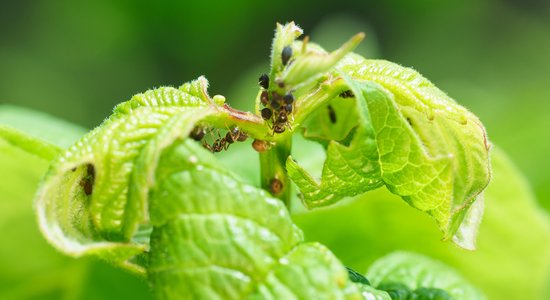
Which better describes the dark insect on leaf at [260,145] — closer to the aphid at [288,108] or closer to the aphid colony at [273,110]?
the aphid colony at [273,110]

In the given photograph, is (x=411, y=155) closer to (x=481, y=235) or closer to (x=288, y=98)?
(x=288, y=98)

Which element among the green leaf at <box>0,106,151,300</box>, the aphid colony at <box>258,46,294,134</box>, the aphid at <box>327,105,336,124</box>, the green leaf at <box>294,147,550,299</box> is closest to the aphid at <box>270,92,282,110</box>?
the aphid colony at <box>258,46,294,134</box>

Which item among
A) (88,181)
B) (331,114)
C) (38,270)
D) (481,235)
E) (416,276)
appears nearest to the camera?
(88,181)

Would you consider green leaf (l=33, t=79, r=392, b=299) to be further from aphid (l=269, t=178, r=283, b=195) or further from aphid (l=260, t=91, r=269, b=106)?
aphid (l=269, t=178, r=283, b=195)

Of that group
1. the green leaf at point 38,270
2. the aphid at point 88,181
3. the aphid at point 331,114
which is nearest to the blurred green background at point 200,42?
the green leaf at point 38,270

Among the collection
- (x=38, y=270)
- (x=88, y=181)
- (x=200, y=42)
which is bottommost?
(x=38, y=270)

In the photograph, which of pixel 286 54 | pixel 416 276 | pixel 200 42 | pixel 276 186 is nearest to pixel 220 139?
pixel 276 186
